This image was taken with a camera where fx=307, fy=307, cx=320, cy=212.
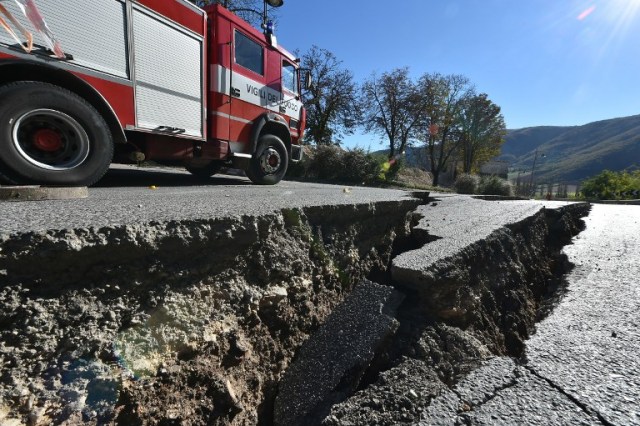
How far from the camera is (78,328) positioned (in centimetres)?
123

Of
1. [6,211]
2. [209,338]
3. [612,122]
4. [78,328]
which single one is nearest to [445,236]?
[209,338]

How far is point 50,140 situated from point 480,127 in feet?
102

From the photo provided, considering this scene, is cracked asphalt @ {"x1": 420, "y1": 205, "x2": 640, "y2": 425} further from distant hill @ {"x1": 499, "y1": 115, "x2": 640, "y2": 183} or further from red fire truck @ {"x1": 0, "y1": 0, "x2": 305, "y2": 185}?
distant hill @ {"x1": 499, "y1": 115, "x2": 640, "y2": 183}

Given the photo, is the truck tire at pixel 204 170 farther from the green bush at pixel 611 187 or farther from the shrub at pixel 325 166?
the green bush at pixel 611 187

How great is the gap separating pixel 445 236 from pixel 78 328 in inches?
113

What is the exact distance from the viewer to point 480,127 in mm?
27766

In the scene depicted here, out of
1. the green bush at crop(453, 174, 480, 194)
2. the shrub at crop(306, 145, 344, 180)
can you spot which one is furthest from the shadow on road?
the green bush at crop(453, 174, 480, 194)

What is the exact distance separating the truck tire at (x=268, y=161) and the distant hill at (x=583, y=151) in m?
67.4

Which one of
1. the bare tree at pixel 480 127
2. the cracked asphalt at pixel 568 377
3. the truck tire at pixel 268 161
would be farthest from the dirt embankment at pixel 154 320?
the bare tree at pixel 480 127

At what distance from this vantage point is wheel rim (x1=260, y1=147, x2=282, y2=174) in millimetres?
5555

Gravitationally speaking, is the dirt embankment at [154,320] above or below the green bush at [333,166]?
below

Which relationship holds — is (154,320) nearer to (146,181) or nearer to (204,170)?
(146,181)

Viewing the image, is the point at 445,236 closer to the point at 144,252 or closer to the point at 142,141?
the point at 144,252

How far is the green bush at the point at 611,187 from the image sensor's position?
60.0ft
